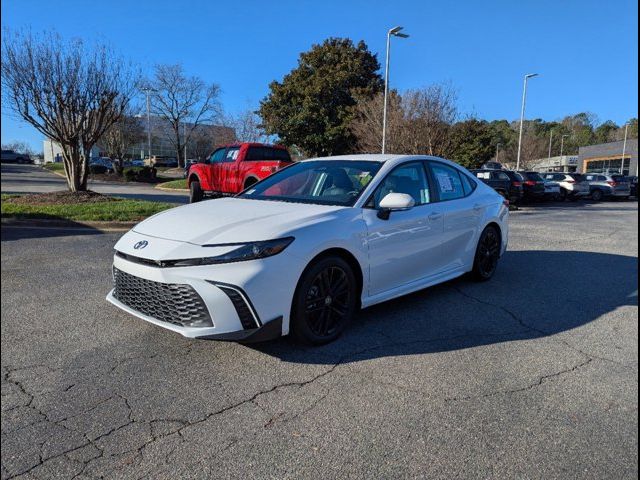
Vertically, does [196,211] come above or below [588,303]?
above

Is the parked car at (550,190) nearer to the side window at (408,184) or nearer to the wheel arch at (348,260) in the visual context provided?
the side window at (408,184)

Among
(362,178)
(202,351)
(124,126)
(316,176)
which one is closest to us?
(202,351)

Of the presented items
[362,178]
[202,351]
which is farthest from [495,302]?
[202,351]

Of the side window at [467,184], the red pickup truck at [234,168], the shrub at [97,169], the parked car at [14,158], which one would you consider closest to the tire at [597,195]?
the red pickup truck at [234,168]

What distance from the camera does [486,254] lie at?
579cm

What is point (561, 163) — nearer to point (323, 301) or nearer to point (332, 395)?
point (323, 301)

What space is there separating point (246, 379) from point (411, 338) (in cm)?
149

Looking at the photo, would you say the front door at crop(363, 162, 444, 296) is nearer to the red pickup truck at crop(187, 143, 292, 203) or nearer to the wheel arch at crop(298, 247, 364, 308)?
the wheel arch at crop(298, 247, 364, 308)

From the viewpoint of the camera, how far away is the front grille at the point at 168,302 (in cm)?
316

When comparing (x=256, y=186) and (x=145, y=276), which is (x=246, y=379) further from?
(x=256, y=186)

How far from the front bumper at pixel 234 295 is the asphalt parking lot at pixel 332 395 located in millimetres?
298

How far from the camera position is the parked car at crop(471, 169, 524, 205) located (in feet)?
64.6

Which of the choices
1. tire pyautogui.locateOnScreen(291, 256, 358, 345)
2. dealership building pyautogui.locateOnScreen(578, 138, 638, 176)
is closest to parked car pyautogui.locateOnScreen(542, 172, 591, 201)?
tire pyautogui.locateOnScreen(291, 256, 358, 345)

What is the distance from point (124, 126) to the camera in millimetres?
34875
